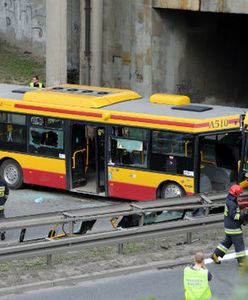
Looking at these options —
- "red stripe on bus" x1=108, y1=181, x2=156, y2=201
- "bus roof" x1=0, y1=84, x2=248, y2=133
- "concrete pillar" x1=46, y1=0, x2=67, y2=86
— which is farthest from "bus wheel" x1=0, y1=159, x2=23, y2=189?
"concrete pillar" x1=46, y1=0, x2=67, y2=86

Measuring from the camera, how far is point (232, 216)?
12656 millimetres

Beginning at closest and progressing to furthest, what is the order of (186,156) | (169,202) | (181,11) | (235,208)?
(235,208) → (169,202) → (186,156) → (181,11)

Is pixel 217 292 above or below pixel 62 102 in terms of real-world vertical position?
below

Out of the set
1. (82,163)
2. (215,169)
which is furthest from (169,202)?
(82,163)

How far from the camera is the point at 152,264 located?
1312cm

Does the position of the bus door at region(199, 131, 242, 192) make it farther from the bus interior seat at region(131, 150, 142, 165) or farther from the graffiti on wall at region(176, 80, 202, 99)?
the graffiti on wall at region(176, 80, 202, 99)

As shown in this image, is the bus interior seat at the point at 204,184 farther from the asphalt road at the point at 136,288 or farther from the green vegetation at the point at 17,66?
the green vegetation at the point at 17,66

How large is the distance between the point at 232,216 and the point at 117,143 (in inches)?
269

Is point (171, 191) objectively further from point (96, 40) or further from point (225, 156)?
point (96, 40)

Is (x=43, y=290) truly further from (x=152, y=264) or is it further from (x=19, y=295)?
(x=152, y=264)

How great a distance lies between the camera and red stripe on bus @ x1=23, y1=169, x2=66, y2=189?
789 inches

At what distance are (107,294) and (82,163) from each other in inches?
324

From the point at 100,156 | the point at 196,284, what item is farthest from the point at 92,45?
the point at 196,284

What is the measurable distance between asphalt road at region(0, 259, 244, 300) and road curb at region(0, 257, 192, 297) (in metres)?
0.08
